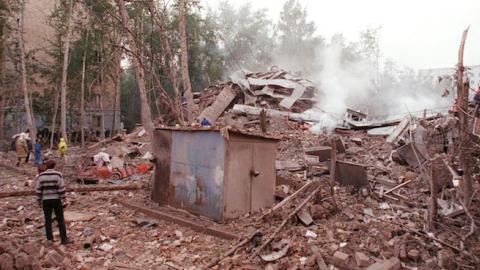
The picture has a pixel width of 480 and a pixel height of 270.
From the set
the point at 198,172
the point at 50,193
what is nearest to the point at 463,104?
the point at 198,172

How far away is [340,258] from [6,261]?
397 centimetres

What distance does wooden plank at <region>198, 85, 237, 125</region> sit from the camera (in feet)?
55.2

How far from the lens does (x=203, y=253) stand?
529 cm

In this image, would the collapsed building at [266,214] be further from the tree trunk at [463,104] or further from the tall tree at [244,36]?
the tall tree at [244,36]

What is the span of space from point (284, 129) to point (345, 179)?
21.5 feet

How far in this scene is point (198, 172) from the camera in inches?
261

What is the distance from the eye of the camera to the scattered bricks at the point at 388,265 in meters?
4.44

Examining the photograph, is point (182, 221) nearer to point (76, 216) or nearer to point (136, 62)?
point (76, 216)

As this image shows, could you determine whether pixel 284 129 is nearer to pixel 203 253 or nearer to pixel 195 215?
pixel 195 215

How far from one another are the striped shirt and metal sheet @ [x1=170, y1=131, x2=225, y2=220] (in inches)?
87.2

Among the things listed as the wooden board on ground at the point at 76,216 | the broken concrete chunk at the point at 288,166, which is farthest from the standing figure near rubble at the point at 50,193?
the broken concrete chunk at the point at 288,166

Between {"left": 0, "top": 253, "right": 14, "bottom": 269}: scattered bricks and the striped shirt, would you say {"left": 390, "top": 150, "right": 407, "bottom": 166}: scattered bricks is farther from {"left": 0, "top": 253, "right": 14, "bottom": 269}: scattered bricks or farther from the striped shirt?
{"left": 0, "top": 253, "right": 14, "bottom": 269}: scattered bricks

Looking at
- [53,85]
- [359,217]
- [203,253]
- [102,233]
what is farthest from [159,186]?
[53,85]

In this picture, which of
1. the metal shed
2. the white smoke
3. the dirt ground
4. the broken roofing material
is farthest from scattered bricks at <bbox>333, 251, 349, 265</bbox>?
the broken roofing material
